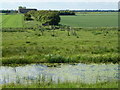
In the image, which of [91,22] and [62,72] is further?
[91,22]

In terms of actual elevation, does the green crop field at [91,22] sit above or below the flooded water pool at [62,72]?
above

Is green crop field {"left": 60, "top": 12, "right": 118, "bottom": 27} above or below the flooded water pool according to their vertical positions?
above

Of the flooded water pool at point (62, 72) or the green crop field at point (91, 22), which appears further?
the green crop field at point (91, 22)

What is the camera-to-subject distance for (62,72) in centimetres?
1934

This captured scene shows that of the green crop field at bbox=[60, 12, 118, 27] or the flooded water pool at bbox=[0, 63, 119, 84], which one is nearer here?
the flooded water pool at bbox=[0, 63, 119, 84]

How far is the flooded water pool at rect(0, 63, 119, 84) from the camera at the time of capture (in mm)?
17406

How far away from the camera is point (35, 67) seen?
21328 mm

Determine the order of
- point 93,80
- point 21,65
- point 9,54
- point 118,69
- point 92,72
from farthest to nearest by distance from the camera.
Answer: point 9,54
point 21,65
point 118,69
point 92,72
point 93,80

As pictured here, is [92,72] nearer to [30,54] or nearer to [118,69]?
[118,69]

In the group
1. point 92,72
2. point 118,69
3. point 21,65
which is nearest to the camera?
point 92,72

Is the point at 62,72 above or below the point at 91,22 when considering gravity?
below

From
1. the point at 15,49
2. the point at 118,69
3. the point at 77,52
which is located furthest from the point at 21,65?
the point at 118,69

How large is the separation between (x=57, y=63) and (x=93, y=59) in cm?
382

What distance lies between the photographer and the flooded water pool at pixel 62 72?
17.4 metres
